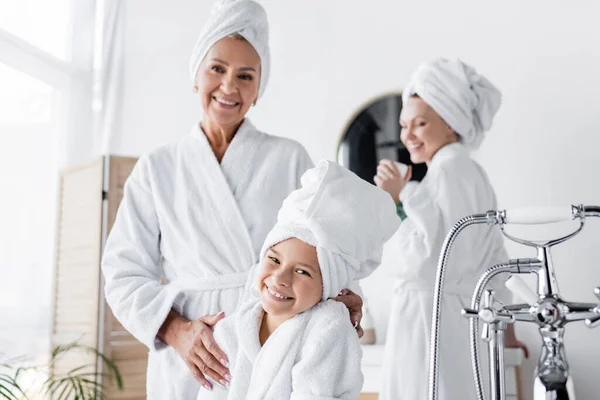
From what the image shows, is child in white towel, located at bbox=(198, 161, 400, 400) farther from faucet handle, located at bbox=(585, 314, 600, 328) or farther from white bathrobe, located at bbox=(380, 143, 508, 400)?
white bathrobe, located at bbox=(380, 143, 508, 400)

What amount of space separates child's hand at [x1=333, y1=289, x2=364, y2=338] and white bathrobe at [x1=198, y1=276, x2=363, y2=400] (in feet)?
0.18

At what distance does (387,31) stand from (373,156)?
55cm

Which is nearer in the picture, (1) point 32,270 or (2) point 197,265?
(2) point 197,265

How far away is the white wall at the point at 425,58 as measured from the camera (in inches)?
97.0

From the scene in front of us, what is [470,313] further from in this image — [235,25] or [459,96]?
[459,96]

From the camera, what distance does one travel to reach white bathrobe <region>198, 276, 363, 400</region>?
105 cm

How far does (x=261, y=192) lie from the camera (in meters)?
1.42

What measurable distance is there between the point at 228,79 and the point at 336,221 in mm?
486

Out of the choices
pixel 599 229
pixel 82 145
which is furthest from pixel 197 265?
pixel 82 145

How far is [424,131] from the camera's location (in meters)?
2.19

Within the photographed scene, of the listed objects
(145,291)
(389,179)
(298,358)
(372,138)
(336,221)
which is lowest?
(298,358)


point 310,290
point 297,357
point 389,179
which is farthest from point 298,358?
point 389,179

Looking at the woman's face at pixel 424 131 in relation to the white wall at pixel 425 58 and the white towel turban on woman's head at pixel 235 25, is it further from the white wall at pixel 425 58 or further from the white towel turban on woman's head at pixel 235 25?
the white towel turban on woman's head at pixel 235 25

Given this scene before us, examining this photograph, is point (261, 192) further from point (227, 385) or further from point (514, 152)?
point (514, 152)
